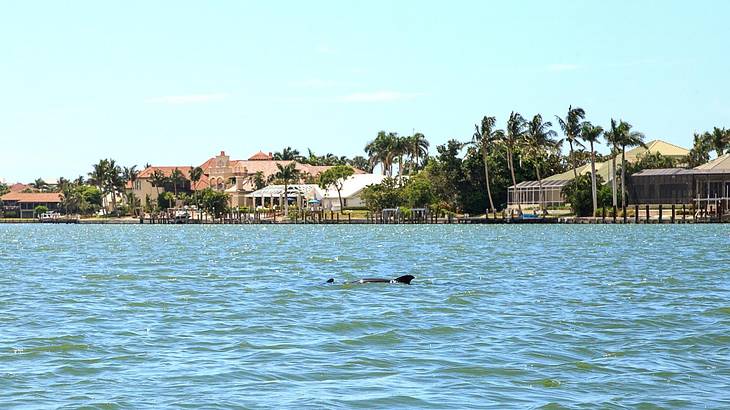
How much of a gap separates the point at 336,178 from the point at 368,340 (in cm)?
16195

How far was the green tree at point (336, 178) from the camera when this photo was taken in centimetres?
18525

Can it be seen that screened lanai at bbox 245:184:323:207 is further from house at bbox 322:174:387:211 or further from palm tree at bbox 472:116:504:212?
palm tree at bbox 472:116:504:212

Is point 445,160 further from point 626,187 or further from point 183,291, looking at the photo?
point 183,291

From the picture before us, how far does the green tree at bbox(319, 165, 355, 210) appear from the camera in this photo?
185 meters

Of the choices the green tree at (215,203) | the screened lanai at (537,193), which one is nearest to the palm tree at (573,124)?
the screened lanai at (537,193)

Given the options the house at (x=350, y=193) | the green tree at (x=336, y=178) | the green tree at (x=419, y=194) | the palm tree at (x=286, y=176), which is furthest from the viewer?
the house at (x=350, y=193)

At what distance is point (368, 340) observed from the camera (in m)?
25.0

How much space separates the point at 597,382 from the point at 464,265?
115 feet

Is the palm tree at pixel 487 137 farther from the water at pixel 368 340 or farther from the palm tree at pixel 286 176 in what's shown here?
the water at pixel 368 340

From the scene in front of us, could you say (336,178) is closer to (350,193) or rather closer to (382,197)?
(350,193)

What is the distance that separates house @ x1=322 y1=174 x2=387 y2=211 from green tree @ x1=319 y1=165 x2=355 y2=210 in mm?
862

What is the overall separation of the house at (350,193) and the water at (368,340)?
5512 inches

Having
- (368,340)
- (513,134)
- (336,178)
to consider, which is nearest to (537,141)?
(513,134)

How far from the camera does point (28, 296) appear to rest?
121 feet
